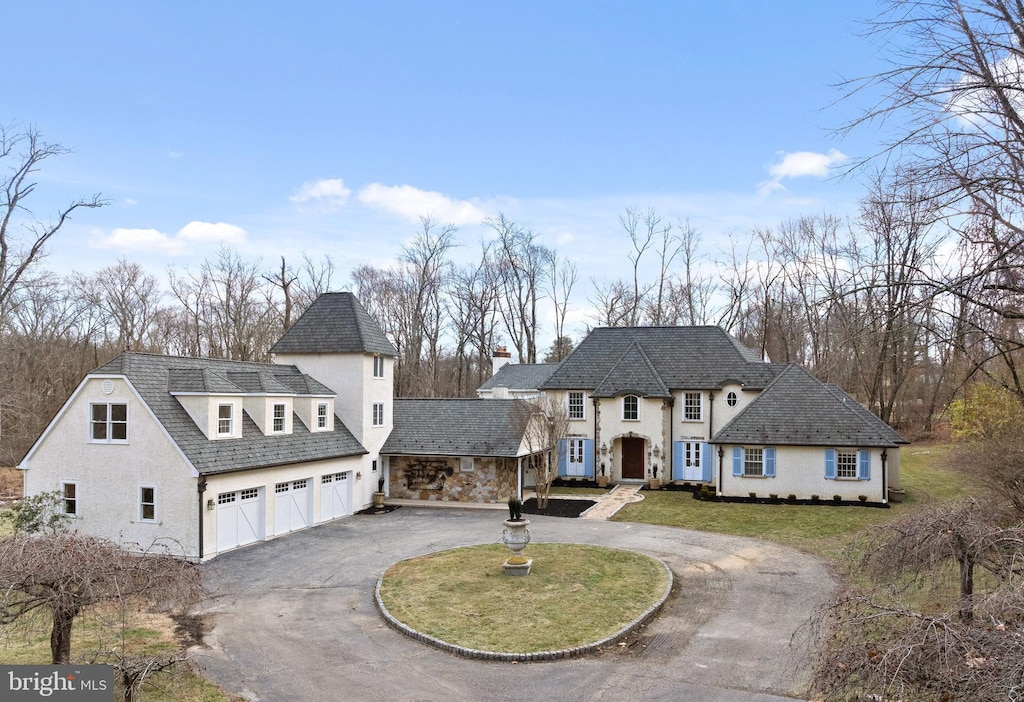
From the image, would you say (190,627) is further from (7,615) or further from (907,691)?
(907,691)

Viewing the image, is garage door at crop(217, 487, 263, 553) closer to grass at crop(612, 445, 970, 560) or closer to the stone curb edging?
the stone curb edging

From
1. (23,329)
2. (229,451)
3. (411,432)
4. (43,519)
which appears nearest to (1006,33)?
(229,451)

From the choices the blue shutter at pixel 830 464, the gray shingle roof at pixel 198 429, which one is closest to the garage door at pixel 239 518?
the gray shingle roof at pixel 198 429

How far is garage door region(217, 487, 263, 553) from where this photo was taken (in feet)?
63.7

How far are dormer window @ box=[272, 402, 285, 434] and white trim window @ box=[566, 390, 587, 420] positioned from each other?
14.2 meters

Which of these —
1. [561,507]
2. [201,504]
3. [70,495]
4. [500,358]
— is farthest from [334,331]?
[500,358]

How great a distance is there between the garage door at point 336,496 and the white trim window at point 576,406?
11.6m

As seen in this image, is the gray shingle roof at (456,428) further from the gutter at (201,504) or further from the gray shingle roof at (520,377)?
the gray shingle roof at (520,377)

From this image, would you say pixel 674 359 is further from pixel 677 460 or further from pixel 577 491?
pixel 577 491

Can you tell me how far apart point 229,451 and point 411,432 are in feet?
31.3

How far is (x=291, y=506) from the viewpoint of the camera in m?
22.3

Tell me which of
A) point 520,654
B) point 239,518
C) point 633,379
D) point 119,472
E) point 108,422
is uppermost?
point 633,379

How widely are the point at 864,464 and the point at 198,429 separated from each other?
23.4 meters

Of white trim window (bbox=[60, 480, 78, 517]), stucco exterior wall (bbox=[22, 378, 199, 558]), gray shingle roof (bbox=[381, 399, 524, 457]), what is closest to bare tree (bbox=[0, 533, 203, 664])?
stucco exterior wall (bbox=[22, 378, 199, 558])
